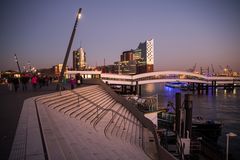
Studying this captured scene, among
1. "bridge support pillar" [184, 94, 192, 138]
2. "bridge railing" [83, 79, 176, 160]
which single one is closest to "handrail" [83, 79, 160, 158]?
"bridge railing" [83, 79, 176, 160]

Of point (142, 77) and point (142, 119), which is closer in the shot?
point (142, 119)

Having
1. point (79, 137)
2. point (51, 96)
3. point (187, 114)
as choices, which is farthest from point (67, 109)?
point (187, 114)

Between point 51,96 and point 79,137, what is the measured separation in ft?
19.6

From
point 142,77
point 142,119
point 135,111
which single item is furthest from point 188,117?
point 142,77

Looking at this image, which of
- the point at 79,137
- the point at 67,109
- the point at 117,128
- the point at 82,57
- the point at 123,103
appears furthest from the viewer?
the point at 82,57

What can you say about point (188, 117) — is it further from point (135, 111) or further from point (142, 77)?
point (142, 77)

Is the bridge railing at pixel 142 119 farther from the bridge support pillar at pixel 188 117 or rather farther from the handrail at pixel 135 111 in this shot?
the bridge support pillar at pixel 188 117

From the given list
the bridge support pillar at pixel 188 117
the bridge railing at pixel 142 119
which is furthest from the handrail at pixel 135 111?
the bridge support pillar at pixel 188 117

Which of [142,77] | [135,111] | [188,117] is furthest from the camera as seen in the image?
[142,77]

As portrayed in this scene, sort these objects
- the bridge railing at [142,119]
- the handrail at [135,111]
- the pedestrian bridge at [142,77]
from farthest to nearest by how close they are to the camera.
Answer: the pedestrian bridge at [142,77] → the handrail at [135,111] → the bridge railing at [142,119]

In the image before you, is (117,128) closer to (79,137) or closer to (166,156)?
(166,156)

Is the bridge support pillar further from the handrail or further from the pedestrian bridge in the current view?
the pedestrian bridge

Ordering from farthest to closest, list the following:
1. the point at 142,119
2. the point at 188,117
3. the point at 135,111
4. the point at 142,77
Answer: the point at 142,77
the point at 135,111
the point at 142,119
the point at 188,117

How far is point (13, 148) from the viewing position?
14.6 ft
